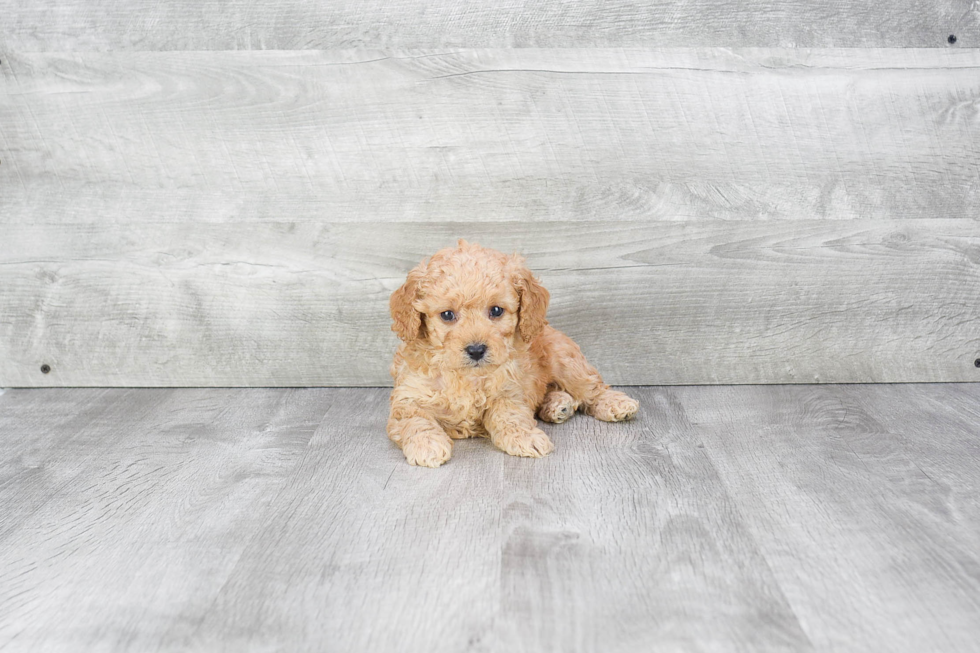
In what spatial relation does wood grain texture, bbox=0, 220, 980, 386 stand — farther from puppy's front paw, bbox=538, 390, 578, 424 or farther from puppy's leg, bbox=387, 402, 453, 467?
puppy's leg, bbox=387, 402, 453, 467

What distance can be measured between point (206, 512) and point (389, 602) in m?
0.57

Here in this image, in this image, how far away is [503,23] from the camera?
2459 millimetres

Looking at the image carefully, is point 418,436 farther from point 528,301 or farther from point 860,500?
point 860,500

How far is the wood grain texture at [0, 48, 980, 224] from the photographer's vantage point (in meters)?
2.47

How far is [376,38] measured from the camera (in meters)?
2.47

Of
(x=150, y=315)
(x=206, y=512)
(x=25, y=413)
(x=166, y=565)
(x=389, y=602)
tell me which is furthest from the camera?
(x=150, y=315)

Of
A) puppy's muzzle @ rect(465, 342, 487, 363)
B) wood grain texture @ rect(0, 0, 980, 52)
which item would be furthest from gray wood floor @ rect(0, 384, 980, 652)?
wood grain texture @ rect(0, 0, 980, 52)

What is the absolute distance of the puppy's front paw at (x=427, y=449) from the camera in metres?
1.96

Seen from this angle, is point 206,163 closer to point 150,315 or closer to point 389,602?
point 150,315

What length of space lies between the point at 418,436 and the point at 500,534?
17.3 inches

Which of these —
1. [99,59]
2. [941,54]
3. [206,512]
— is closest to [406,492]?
[206,512]

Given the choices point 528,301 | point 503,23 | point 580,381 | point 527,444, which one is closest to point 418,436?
point 527,444

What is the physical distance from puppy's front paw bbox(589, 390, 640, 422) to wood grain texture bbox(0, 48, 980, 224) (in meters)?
0.60

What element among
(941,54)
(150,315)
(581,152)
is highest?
(941,54)
